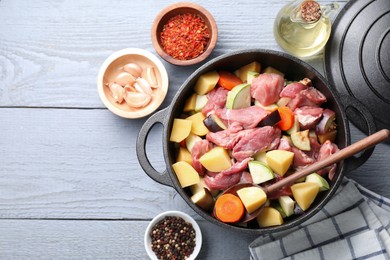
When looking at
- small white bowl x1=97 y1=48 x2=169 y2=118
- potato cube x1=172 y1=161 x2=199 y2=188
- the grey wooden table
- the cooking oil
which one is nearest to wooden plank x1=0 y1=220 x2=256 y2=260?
the grey wooden table

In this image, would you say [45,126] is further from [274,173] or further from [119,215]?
[274,173]

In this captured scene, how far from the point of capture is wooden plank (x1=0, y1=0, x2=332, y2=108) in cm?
172

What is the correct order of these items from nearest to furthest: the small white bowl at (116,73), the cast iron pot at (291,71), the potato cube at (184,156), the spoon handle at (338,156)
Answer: the spoon handle at (338,156) < the cast iron pot at (291,71) < the potato cube at (184,156) < the small white bowl at (116,73)

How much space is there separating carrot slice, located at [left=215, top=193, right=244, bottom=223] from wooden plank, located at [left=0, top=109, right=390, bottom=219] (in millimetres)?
282

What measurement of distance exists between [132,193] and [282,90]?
0.58 meters

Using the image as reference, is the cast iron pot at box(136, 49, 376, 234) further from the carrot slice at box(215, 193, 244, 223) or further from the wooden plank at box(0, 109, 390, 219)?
the wooden plank at box(0, 109, 390, 219)

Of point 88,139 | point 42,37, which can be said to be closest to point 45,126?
point 88,139

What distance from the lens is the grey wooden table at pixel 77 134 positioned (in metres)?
1.70

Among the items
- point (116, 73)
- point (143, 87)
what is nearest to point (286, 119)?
point (143, 87)

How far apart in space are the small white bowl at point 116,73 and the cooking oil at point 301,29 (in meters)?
0.38

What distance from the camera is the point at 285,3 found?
172cm

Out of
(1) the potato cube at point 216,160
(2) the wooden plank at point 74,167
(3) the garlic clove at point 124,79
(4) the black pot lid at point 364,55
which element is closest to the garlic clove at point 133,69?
(3) the garlic clove at point 124,79

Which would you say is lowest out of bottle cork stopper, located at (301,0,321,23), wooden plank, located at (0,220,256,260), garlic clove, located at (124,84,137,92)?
wooden plank, located at (0,220,256,260)

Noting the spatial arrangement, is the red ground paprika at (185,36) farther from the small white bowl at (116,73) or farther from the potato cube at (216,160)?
the potato cube at (216,160)
